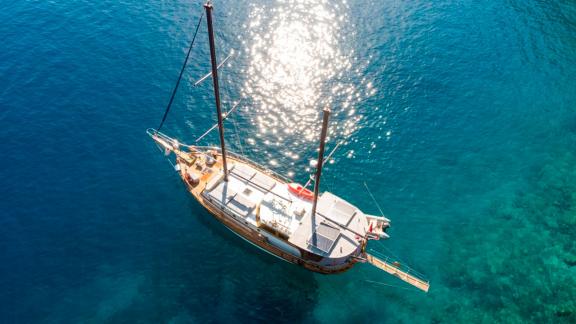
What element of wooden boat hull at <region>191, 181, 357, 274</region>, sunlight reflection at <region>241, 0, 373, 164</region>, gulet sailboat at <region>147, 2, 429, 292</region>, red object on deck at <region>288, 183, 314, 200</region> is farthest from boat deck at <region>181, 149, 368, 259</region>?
sunlight reflection at <region>241, 0, 373, 164</region>

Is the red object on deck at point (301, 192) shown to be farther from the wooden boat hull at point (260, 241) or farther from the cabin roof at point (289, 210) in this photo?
the wooden boat hull at point (260, 241)

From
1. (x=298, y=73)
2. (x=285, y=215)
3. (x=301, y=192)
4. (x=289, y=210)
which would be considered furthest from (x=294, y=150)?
(x=298, y=73)

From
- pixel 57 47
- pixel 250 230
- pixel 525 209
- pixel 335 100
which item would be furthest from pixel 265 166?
pixel 57 47

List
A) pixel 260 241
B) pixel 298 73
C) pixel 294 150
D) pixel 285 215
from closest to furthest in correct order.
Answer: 1. pixel 285 215
2. pixel 260 241
3. pixel 294 150
4. pixel 298 73

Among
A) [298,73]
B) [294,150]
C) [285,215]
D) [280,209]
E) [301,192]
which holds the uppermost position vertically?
[298,73]

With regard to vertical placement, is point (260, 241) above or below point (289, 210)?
below

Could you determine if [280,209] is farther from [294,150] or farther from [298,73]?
[298,73]

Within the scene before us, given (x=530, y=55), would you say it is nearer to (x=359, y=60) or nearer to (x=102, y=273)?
(x=359, y=60)
